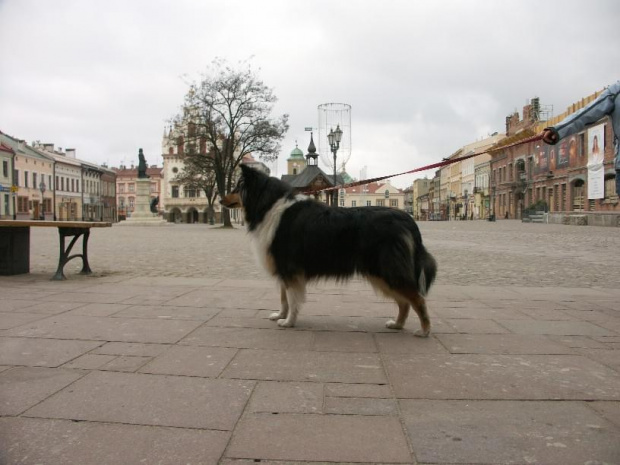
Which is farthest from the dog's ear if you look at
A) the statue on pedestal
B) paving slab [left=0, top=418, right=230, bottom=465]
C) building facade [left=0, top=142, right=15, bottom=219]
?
building facade [left=0, top=142, right=15, bottom=219]

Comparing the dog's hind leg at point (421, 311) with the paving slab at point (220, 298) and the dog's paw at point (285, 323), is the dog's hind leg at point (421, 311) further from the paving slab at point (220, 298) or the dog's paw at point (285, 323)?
the paving slab at point (220, 298)

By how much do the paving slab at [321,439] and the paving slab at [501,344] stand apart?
5.26 ft

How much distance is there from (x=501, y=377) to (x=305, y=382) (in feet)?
4.13

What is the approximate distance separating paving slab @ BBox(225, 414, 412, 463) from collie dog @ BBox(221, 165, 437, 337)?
1.85 m

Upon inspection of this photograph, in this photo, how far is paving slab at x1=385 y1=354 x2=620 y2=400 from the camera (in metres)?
2.87

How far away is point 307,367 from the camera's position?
3379 millimetres

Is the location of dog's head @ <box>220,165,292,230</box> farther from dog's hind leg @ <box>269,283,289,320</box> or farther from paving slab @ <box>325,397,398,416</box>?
paving slab @ <box>325,397,398,416</box>

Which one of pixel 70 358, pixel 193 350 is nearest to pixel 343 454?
pixel 193 350

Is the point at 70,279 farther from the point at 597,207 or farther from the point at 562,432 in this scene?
the point at 597,207

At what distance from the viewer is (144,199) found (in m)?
50.9

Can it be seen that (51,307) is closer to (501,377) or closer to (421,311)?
(421,311)

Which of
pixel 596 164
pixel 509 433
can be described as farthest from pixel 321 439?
pixel 596 164

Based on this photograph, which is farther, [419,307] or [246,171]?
[246,171]

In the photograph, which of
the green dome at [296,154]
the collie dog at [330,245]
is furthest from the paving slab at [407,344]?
the green dome at [296,154]
